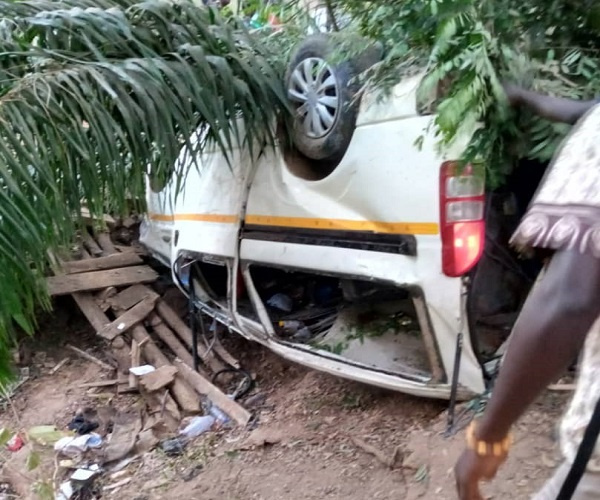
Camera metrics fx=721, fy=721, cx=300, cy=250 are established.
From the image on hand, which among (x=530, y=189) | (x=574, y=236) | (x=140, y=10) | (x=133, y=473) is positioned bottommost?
(x=133, y=473)

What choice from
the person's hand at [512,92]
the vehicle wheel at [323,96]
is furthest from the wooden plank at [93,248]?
the person's hand at [512,92]

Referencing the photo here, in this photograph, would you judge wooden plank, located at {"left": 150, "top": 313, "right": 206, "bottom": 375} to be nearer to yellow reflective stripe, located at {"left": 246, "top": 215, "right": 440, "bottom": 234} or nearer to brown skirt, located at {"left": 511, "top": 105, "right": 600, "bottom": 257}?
yellow reflective stripe, located at {"left": 246, "top": 215, "right": 440, "bottom": 234}

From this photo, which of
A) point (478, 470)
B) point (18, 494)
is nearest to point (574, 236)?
point (478, 470)

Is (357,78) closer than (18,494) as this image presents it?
Yes

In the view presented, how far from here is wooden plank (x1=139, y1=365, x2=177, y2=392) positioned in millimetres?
4887

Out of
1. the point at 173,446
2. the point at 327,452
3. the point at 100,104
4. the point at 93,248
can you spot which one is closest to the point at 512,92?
the point at 100,104

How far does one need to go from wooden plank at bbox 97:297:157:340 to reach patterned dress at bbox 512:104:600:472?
4946mm

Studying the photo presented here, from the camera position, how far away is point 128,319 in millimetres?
5883

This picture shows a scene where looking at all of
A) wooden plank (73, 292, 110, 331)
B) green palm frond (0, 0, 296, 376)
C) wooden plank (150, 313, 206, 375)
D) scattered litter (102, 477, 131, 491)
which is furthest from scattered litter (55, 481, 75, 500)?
wooden plank (73, 292, 110, 331)

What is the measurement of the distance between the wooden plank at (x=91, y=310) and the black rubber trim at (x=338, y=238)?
2.61 meters

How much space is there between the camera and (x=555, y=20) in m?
2.41

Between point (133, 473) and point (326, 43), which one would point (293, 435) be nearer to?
point (133, 473)

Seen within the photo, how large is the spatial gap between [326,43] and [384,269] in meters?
1.03

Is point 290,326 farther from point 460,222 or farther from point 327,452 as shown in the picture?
point 460,222
